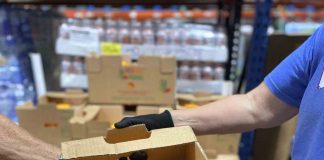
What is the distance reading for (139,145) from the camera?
0.90 metres

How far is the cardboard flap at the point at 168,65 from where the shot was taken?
2.04 m

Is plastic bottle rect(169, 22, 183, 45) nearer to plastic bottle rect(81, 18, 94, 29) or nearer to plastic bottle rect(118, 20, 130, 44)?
plastic bottle rect(118, 20, 130, 44)

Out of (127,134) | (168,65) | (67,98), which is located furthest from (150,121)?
(67,98)

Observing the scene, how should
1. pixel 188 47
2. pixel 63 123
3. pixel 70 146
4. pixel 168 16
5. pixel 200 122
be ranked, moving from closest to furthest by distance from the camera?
pixel 70 146
pixel 200 122
pixel 63 123
pixel 188 47
pixel 168 16

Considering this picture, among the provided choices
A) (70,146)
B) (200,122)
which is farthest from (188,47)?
(70,146)

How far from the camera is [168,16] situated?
2848 millimetres

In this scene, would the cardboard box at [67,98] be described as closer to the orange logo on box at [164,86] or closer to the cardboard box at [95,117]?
the cardboard box at [95,117]

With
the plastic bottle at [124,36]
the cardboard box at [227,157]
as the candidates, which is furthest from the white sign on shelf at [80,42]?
the cardboard box at [227,157]

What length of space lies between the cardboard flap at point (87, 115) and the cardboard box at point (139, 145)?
39.4 inches

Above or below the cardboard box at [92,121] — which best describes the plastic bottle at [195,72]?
above

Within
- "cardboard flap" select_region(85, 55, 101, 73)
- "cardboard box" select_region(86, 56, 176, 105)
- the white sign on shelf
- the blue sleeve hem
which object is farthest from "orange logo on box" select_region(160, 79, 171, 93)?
the blue sleeve hem

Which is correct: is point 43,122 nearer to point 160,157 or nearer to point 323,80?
point 160,157

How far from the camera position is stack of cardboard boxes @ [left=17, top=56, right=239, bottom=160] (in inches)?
78.9

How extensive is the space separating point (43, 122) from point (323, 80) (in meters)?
1.47
